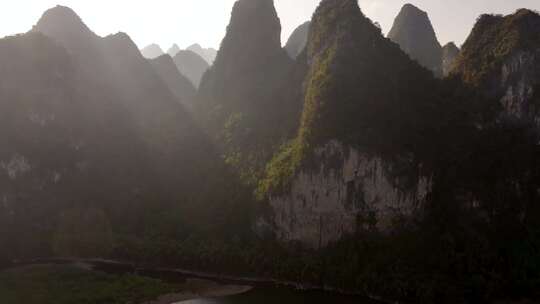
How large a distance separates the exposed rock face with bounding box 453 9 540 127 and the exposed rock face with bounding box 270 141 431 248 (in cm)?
1371

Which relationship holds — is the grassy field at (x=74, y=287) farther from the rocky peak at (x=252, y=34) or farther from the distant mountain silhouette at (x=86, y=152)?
the rocky peak at (x=252, y=34)

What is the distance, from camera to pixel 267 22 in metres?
81.6

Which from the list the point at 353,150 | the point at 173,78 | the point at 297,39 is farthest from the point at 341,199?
the point at 297,39

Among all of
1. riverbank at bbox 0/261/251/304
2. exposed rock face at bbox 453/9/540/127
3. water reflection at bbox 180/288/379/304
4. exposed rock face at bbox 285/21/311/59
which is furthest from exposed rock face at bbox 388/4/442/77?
riverbank at bbox 0/261/251/304

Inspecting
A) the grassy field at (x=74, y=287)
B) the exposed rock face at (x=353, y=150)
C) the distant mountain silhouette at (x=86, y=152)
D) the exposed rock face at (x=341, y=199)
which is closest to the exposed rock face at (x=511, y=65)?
the exposed rock face at (x=353, y=150)

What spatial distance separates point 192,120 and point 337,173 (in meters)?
32.9

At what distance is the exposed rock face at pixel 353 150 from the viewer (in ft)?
166

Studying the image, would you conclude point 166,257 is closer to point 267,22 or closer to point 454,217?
point 454,217

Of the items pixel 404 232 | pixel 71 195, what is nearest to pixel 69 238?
pixel 71 195

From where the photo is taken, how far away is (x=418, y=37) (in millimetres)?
92625

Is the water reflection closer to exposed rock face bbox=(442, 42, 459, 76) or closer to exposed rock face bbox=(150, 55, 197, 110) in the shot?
exposed rock face bbox=(442, 42, 459, 76)

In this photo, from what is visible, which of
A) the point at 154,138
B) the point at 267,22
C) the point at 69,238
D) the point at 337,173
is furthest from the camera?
the point at 267,22

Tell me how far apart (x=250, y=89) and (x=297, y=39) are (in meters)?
43.6

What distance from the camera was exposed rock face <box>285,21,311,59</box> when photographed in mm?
112312
